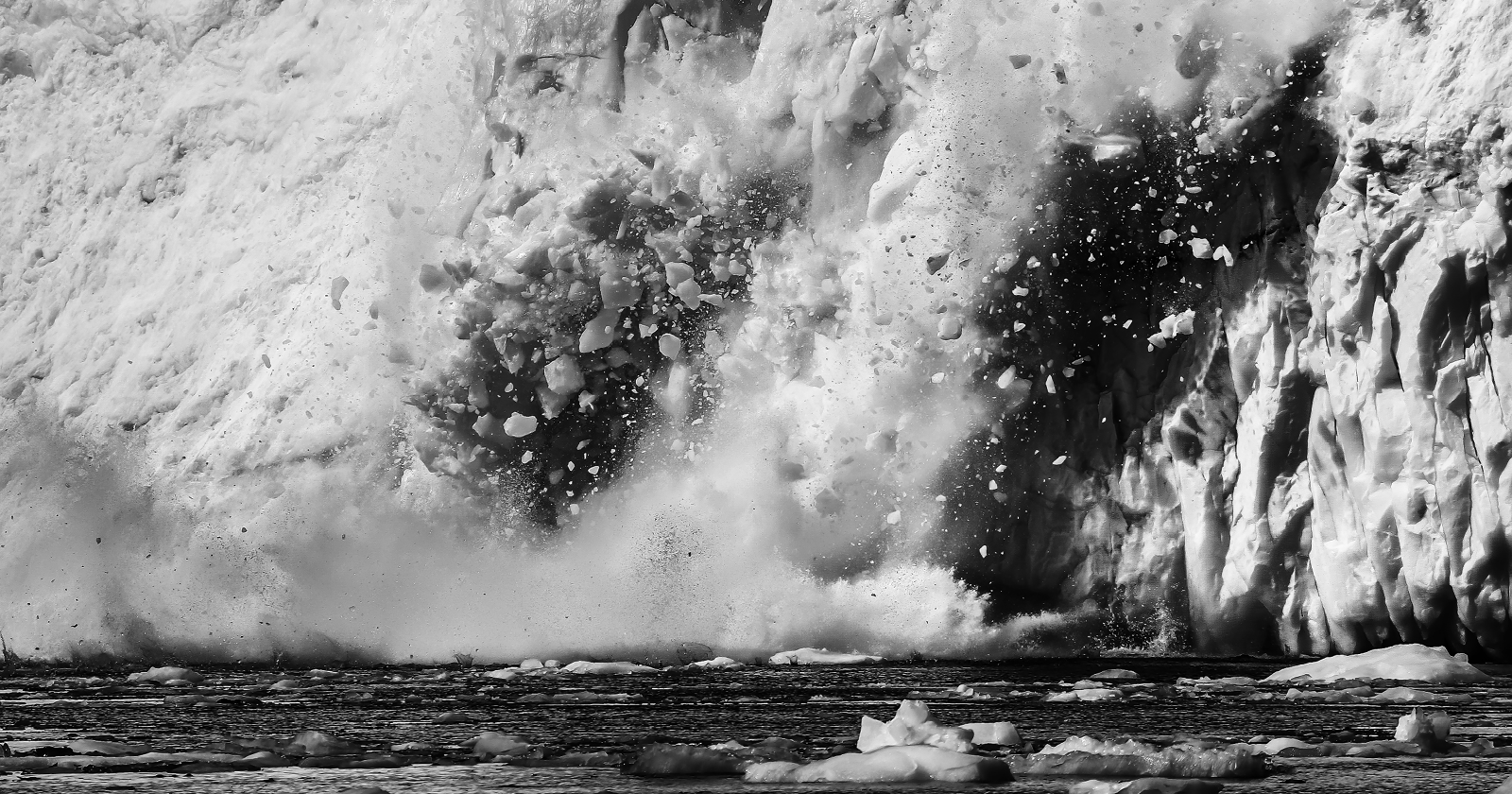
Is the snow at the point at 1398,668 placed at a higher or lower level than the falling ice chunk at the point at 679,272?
lower

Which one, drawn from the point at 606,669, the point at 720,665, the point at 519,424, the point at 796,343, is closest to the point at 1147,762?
the point at 606,669

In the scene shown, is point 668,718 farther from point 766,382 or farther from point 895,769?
point 766,382

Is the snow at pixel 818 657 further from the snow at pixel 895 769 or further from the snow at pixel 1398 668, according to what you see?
the snow at pixel 895 769

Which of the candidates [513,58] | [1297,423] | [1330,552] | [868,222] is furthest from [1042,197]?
[513,58]

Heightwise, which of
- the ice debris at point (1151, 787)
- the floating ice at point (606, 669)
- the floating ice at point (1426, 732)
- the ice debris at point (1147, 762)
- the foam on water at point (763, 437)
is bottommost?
the ice debris at point (1151, 787)

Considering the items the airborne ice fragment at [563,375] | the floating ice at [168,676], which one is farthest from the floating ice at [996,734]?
the airborne ice fragment at [563,375]

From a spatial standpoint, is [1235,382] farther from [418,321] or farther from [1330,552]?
[418,321]
